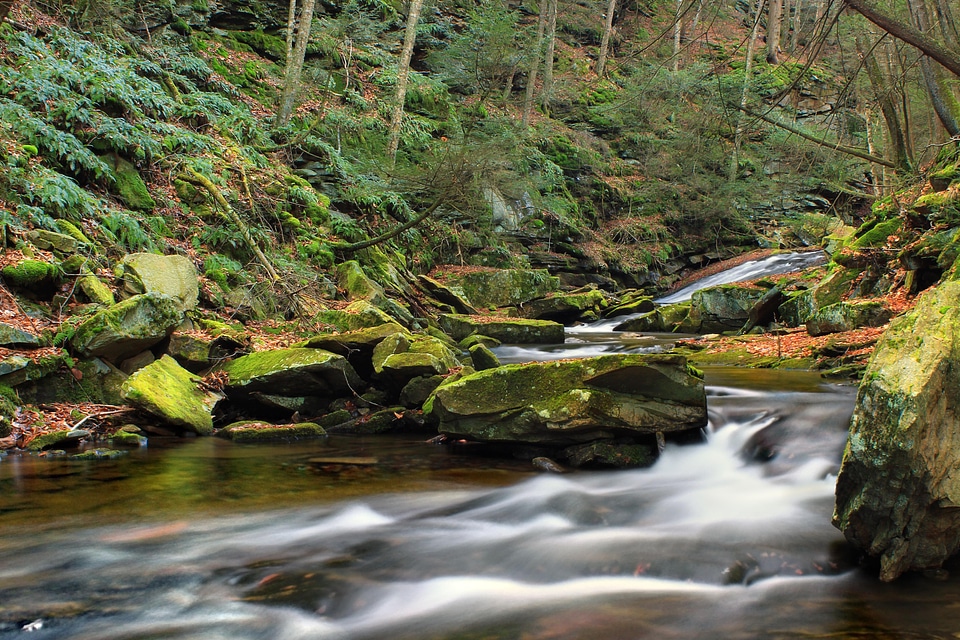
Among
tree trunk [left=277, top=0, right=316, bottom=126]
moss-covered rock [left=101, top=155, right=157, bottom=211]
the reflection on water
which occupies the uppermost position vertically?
tree trunk [left=277, top=0, right=316, bottom=126]

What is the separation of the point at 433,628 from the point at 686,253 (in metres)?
23.4

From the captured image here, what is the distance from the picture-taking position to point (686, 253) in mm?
24641

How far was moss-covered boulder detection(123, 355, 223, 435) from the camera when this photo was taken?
641 cm

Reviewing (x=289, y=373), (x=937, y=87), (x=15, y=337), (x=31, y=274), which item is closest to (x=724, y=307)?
(x=937, y=87)

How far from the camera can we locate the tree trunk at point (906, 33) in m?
5.35

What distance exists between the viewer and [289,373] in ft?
23.8

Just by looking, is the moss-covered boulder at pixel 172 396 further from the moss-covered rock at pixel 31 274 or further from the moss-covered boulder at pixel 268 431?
the moss-covered rock at pixel 31 274

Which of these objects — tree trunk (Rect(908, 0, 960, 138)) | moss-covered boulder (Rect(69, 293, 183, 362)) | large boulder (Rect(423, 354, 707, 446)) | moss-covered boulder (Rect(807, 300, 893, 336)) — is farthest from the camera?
moss-covered boulder (Rect(807, 300, 893, 336))

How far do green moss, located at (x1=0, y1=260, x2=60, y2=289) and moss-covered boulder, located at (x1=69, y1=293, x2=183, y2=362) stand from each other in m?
0.89

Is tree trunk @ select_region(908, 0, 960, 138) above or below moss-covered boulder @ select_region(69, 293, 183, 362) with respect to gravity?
above

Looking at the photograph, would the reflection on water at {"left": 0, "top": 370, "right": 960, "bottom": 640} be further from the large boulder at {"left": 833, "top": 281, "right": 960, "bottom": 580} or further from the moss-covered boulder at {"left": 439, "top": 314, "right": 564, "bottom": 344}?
the moss-covered boulder at {"left": 439, "top": 314, "right": 564, "bottom": 344}

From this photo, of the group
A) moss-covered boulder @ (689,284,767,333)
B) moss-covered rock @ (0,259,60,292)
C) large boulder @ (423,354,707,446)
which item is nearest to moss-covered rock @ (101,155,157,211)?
moss-covered rock @ (0,259,60,292)

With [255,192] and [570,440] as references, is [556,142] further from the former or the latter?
[570,440]

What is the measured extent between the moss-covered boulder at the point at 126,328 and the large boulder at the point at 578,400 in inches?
133
